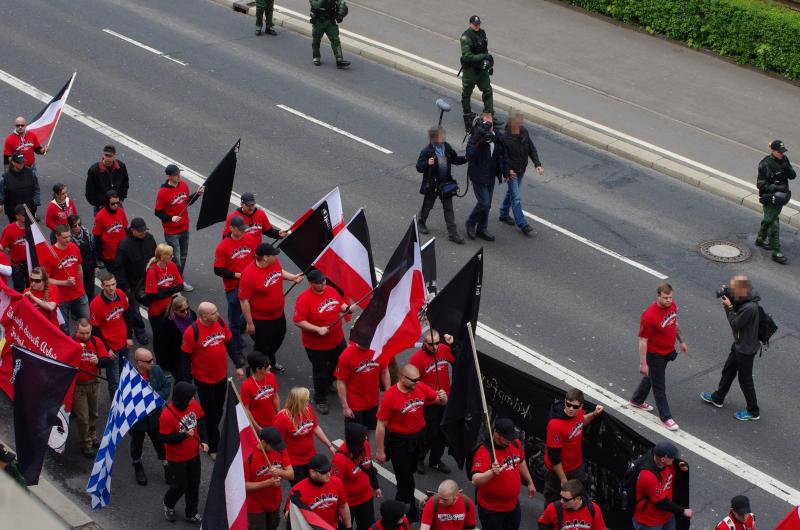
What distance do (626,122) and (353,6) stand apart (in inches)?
290

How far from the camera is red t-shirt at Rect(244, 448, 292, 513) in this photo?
9.11 meters

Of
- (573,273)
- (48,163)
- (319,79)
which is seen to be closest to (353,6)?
(319,79)

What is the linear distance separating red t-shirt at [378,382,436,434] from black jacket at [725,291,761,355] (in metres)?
3.50

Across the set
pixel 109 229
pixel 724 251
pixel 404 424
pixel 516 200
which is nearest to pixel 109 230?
pixel 109 229

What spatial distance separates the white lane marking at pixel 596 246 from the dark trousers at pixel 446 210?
1378 millimetres

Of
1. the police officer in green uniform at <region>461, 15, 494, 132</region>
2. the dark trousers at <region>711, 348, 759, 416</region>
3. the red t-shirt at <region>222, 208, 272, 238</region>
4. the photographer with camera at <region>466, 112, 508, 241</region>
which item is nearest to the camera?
the dark trousers at <region>711, 348, 759, 416</region>

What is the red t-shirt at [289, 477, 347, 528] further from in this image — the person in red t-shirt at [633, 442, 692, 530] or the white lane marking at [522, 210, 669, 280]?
the white lane marking at [522, 210, 669, 280]

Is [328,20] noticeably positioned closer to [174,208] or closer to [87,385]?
[174,208]

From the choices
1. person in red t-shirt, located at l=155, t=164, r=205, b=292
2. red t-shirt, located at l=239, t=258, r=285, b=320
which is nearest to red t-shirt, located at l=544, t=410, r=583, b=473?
red t-shirt, located at l=239, t=258, r=285, b=320

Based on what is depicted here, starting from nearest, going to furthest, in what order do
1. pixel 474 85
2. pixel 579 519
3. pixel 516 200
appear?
pixel 579 519
pixel 516 200
pixel 474 85

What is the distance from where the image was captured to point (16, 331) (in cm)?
1089

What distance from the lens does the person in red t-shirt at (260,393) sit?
1008 centimetres

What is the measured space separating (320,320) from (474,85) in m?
9.06

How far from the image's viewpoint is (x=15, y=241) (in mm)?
13219
